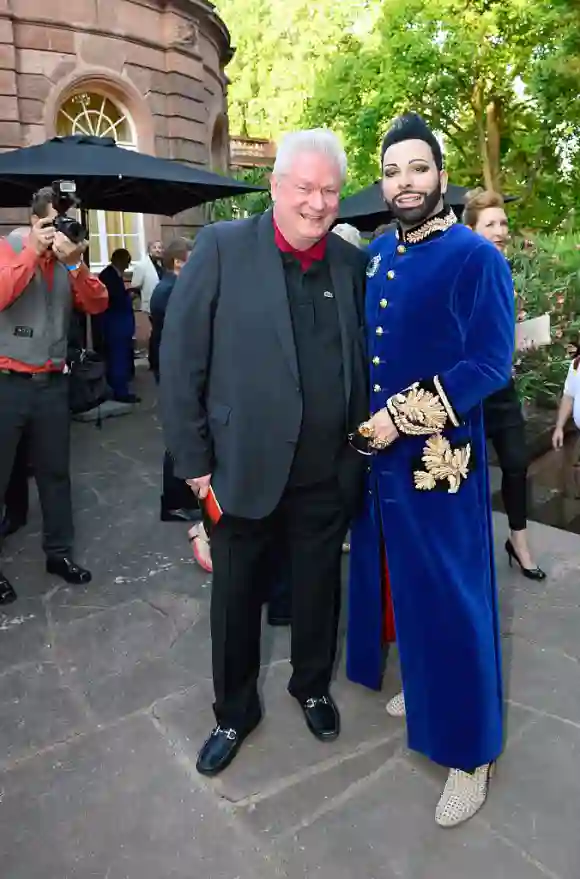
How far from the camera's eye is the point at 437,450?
2191mm

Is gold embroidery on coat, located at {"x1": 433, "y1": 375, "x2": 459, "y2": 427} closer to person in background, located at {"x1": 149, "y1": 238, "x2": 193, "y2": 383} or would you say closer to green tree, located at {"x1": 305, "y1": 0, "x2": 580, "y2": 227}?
person in background, located at {"x1": 149, "y1": 238, "x2": 193, "y2": 383}

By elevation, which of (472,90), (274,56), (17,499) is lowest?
(17,499)

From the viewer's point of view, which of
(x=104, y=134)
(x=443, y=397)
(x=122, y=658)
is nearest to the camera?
(x=443, y=397)

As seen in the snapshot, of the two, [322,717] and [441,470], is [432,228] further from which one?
[322,717]

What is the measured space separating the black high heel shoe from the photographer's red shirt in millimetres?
2534

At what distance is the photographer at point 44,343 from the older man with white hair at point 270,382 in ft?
5.39

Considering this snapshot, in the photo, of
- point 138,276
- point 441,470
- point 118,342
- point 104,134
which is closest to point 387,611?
point 441,470

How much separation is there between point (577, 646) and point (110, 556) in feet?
8.43

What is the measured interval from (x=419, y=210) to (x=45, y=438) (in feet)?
8.19

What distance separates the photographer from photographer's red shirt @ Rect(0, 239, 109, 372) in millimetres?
3537

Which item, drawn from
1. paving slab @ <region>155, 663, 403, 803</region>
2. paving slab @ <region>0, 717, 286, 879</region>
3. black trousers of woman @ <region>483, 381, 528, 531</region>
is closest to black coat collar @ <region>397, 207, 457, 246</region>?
black trousers of woman @ <region>483, 381, 528, 531</region>

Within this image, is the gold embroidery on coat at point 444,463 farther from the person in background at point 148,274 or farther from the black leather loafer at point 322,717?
the person in background at point 148,274

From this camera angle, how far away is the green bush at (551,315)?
21.6 ft

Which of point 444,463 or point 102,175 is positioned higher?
point 102,175
